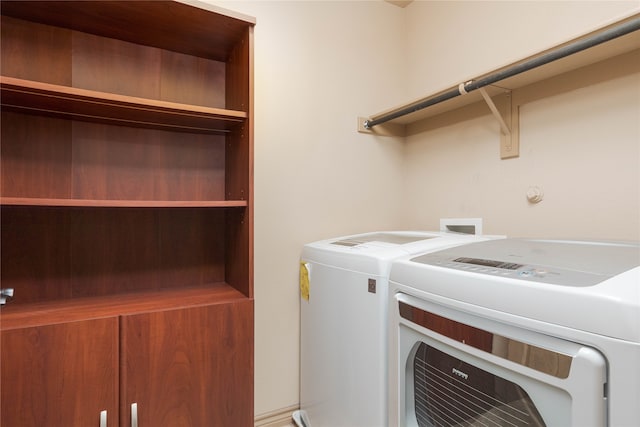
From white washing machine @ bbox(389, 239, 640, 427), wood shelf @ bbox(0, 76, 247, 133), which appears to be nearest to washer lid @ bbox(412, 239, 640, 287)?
white washing machine @ bbox(389, 239, 640, 427)

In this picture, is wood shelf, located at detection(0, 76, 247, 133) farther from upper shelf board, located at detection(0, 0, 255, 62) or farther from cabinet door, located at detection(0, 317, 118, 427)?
cabinet door, located at detection(0, 317, 118, 427)

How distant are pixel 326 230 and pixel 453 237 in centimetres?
69

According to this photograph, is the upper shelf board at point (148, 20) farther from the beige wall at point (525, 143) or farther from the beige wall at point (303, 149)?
the beige wall at point (525, 143)

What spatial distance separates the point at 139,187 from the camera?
4.54 feet

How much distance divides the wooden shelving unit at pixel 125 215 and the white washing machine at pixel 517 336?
618 mm

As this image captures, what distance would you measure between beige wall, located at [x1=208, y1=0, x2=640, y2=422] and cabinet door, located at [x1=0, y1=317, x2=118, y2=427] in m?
0.68

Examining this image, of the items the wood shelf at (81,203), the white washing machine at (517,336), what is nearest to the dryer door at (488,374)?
the white washing machine at (517,336)

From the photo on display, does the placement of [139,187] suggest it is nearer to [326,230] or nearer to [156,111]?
[156,111]

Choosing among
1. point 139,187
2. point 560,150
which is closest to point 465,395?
point 560,150

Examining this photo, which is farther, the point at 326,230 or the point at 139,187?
the point at 326,230

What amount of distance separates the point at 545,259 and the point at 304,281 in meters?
0.99

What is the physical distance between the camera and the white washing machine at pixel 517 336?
0.53 metres

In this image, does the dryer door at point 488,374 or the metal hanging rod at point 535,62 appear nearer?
the dryer door at point 488,374

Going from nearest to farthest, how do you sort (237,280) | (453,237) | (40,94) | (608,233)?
(40,94) → (608,233) → (453,237) → (237,280)
